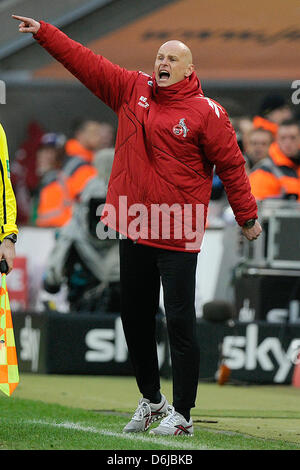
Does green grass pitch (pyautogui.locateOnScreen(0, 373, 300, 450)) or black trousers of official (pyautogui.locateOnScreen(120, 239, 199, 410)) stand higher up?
black trousers of official (pyautogui.locateOnScreen(120, 239, 199, 410))

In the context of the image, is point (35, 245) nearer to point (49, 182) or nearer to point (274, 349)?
point (49, 182)

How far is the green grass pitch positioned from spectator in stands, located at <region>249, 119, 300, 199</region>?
2039 mm

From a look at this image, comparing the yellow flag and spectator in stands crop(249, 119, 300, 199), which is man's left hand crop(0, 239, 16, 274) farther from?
spectator in stands crop(249, 119, 300, 199)

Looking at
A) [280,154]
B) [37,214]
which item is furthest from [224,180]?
[37,214]

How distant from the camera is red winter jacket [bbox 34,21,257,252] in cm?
602

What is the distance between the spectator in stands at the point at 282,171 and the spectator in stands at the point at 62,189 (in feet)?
9.32

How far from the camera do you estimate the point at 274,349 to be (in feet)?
33.8

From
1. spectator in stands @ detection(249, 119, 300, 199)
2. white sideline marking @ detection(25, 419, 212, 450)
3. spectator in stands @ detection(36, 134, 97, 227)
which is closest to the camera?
white sideline marking @ detection(25, 419, 212, 450)

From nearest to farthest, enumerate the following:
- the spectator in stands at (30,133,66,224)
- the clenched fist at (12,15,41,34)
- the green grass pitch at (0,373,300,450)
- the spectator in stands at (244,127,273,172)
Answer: the green grass pitch at (0,373,300,450) < the clenched fist at (12,15,41,34) < the spectator in stands at (244,127,273,172) < the spectator in stands at (30,133,66,224)

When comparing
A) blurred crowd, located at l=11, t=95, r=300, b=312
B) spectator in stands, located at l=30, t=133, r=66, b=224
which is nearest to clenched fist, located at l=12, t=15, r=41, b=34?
blurred crowd, located at l=11, t=95, r=300, b=312

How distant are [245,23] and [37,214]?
3.49 meters

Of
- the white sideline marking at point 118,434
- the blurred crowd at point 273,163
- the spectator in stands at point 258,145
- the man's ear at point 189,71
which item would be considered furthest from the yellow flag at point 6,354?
the spectator in stands at point 258,145

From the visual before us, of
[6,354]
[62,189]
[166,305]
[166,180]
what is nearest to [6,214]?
[6,354]

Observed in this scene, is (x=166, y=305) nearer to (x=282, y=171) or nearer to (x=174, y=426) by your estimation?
(x=174, y=426)
